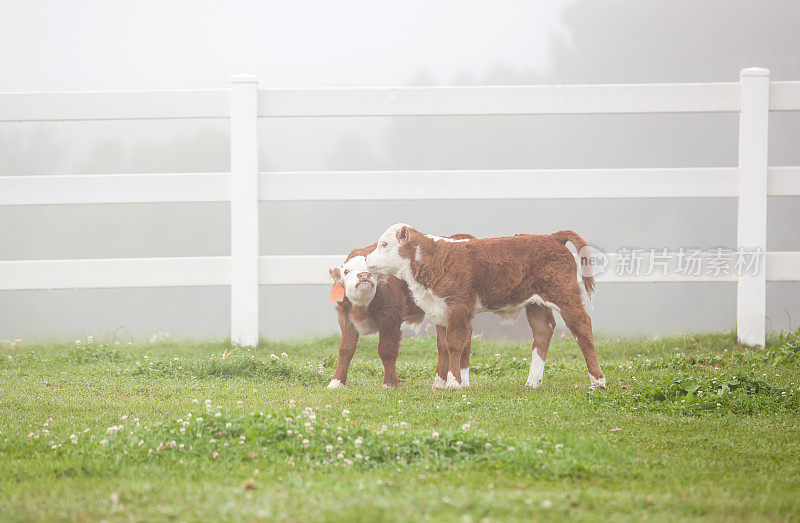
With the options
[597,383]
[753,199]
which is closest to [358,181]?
[597,383]

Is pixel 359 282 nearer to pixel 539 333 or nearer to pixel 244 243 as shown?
pixel 539 333

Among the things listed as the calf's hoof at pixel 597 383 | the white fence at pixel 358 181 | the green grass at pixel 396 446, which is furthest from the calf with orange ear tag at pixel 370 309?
the white fence at pixel 358 181

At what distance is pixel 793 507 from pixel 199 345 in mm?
8470

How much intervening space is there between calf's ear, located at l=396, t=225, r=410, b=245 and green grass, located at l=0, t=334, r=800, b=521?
1.41 m

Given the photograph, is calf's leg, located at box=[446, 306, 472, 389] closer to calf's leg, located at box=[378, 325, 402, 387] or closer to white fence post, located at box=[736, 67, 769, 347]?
calf's leg, located at box=[378, 325, 402, 387]

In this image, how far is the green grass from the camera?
374 centimetres

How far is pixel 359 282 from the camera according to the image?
692 centimetres

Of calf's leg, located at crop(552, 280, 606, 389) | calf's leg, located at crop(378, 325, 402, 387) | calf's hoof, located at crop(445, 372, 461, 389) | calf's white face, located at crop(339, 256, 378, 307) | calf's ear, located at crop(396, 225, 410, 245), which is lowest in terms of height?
calf's hoof, located at crop(445, 372, 461, 389)

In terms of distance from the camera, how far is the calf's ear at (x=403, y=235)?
6954 mm

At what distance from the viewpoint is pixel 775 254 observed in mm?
10750

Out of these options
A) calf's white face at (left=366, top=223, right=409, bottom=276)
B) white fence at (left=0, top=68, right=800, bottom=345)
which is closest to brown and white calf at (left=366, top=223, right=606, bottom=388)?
calf's white face at (left=366, top=223, right=409, bottom=276)

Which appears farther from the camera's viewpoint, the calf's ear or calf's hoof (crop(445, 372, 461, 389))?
calf's hoof (crop(445, 372, 461, 389))

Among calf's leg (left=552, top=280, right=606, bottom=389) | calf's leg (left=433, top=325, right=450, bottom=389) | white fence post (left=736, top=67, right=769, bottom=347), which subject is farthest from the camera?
white fence post (left=736, top=67, right=769, bottom=347)

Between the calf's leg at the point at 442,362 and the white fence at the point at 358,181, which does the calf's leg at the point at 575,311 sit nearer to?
the calf's leg at the point at 442,362
